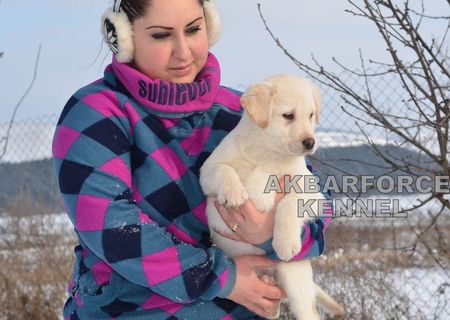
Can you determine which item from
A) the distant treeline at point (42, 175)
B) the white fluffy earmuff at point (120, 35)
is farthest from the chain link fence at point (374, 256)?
the white fluffy earmuff at point (120, 35)

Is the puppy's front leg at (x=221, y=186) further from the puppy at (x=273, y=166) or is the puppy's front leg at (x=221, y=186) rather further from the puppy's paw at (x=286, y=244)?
the puppy's paw at (x=286, y=244)

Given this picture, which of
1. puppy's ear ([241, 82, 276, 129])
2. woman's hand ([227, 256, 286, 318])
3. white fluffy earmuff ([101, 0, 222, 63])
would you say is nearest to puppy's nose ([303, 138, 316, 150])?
Answer: puppy's ear ([241, 82, 276, 129])

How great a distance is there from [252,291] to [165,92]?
0.63 m

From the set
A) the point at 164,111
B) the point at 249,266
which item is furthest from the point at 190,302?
the point at 164,111

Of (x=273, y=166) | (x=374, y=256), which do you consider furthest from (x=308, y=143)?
(x=374, y=256)

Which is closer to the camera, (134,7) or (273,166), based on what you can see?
(134,7)

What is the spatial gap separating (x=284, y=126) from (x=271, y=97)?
0.35ft

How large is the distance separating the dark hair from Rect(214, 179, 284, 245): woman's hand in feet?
2.04

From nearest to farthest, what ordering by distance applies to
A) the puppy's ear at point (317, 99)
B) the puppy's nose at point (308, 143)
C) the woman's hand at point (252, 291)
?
1. the woman's hand at point (252, 291)
2. the puppy's nose at point (308, 143)
3. the puppy's ear at point (317, 99)

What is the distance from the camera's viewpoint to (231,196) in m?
2.03

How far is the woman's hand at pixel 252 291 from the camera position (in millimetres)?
1895

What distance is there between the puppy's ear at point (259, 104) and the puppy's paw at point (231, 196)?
0.27 m

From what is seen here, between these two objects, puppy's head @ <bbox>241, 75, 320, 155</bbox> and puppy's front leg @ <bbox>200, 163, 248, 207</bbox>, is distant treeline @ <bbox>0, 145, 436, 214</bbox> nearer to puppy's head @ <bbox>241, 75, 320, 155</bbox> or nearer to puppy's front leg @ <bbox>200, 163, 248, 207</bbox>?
puppy's head @ <bbox>241, 75, 320, 155</bbox>

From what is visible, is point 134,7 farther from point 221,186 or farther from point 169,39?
point 221,186
